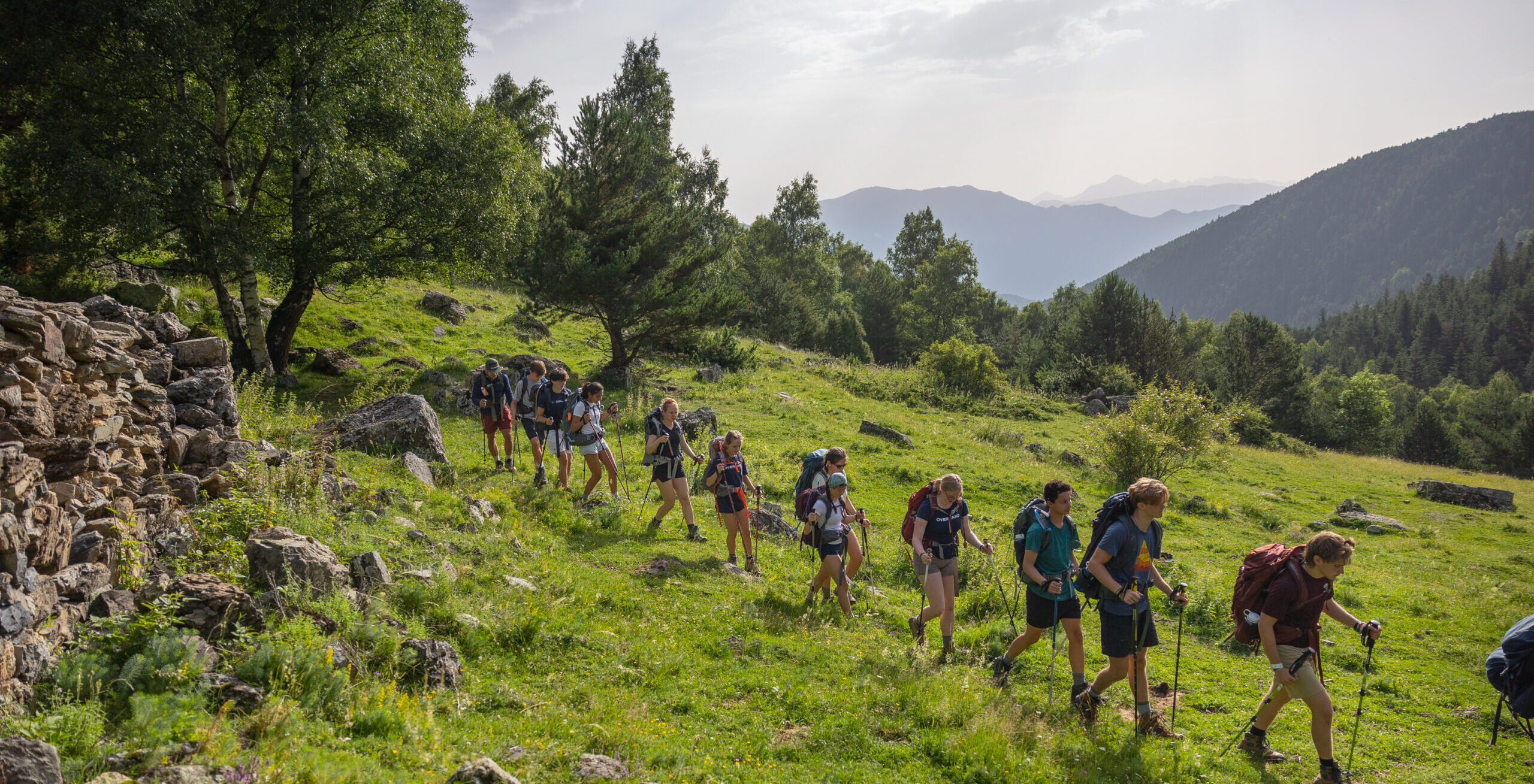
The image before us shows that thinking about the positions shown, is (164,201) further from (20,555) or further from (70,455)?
(20,555)

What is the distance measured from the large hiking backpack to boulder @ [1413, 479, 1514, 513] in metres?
28.8

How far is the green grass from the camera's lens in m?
5.51

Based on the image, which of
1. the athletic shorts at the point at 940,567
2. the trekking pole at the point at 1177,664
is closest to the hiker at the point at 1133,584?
the trekking pole at the point at 1177,664

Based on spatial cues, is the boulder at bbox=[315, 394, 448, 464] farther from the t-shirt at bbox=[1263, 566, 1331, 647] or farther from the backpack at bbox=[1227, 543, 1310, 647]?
the t-shirt at bbox=[1263, 566, 1331, 647]

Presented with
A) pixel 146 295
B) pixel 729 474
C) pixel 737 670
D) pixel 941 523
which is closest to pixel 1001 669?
pixel 941 523

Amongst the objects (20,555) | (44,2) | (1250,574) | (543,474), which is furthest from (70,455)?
(44,2)

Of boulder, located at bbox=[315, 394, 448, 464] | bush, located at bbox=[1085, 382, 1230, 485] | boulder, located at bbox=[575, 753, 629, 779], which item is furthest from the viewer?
bush, located at bbox=[1085, 382, 1230, 485]

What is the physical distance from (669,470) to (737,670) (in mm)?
4701

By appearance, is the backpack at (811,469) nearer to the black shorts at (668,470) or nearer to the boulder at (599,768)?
the black shorts at (668,470)

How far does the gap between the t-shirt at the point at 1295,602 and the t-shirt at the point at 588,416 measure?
10.3 m

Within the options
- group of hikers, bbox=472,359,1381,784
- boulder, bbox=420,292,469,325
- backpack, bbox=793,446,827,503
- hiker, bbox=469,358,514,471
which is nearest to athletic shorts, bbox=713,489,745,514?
group of hikers, bbox=472,359,1381,784

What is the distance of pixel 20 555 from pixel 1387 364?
593 ft

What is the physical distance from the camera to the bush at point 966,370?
4147 cm

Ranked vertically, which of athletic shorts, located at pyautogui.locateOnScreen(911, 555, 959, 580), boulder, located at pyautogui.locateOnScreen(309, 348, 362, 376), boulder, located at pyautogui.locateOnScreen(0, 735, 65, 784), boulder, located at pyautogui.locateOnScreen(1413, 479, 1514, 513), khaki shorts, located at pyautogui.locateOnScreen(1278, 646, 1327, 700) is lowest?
boulder, located at pyautogui.locateOnScreen(1413, 479, 1514, 513)
